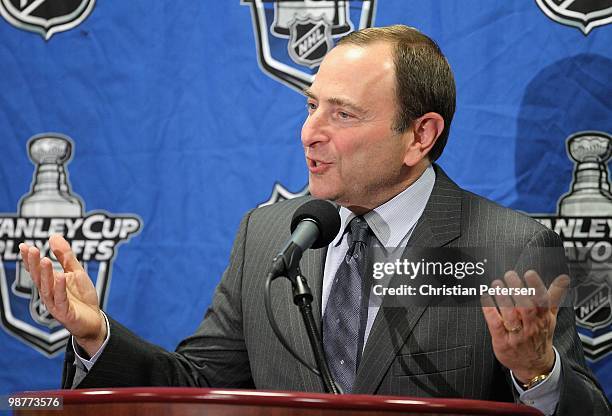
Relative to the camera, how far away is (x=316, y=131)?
5.85ft

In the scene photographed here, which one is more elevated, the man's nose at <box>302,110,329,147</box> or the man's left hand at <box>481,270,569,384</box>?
the man's nose at <box>302,110,329,147</box>

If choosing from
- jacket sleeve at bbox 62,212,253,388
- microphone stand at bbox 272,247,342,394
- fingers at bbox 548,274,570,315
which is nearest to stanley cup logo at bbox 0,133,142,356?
jacket sleeve at bbox 62,212,253,388

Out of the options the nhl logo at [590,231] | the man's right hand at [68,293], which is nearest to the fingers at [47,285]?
the man's right hand at [68,293]

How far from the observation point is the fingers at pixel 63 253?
4.99 ft

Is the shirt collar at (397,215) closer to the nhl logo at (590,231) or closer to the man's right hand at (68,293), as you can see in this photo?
the nhl logo at (590,231)

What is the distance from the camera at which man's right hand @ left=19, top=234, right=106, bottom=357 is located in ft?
4.73

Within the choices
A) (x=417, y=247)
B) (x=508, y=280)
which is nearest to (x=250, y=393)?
(x=508, y=280)

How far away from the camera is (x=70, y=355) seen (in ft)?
5.25

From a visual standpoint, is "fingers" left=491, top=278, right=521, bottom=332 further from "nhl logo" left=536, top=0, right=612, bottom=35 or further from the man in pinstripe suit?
"nhl logo" left=536, top=0, right=612, bottom=35

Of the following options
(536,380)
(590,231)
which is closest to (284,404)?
(536,380)

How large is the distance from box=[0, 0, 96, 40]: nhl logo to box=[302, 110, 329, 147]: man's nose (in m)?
0.87

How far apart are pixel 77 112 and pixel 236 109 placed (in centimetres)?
46

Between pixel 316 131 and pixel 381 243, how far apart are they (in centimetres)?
28

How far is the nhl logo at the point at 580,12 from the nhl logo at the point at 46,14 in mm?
1231
